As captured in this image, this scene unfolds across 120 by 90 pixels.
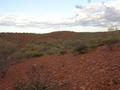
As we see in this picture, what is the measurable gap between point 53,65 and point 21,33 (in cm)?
3412

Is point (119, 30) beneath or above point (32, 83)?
above

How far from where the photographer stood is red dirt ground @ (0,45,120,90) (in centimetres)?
1027

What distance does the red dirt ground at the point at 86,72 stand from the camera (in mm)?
10273

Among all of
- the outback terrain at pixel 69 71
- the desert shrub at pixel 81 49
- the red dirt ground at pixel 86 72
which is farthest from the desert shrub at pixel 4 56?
the desert shrub at pixel 81 49

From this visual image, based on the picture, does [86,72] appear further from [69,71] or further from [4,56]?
[4,56]

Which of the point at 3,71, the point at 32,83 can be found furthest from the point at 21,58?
the point at 32,83

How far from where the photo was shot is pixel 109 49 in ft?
51.8

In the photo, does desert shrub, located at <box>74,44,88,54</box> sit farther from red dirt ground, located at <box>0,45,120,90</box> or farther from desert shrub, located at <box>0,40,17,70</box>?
desert shrub, located at <box>0,40,17,70</box>

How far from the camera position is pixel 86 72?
11930mm

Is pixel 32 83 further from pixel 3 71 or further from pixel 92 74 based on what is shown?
pixel 3 71

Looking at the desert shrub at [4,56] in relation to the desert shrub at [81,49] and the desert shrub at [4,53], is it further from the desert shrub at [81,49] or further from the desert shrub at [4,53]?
the desert shrub at [81,49]

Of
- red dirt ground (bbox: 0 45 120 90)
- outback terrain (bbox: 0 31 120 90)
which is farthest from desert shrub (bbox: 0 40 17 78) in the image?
red dirt ground (bbox: 0 45 120 90)

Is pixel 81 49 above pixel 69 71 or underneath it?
above

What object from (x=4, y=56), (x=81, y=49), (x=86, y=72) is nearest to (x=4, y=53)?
(x=4, y=56)
